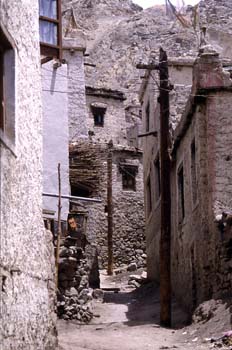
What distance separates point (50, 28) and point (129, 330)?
6246mm

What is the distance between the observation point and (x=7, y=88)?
7070 mm

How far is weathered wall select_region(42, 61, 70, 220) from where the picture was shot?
51.1 ft

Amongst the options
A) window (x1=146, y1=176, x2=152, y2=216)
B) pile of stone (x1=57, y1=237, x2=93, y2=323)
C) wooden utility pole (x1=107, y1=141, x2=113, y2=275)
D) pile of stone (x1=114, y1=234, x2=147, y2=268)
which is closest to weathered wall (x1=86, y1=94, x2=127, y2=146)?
wooden utility pole (x1=107, y1=141, x2=113, y2=275)

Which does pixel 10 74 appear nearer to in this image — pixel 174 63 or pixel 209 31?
pixel 174 63

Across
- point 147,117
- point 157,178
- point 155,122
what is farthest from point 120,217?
point 155,122

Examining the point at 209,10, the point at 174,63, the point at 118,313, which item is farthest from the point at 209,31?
the point at 209,10

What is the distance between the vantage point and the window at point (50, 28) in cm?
1209

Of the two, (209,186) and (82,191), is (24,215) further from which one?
(82,191)

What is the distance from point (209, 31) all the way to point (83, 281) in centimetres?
2197

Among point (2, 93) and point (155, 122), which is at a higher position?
point (155, 122)

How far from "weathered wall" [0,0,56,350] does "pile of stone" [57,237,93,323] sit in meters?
6.09

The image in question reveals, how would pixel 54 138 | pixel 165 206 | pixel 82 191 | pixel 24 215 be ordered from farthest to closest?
pixel 82 191 → pixel 54 138 → pixel 165 206 → pixel 24 215

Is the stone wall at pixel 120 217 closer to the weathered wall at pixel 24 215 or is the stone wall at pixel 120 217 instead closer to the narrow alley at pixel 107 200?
the narrow alley at pixel 107 200

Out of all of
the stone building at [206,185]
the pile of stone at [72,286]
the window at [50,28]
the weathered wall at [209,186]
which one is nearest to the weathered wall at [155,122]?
the stone building at [206,185]
